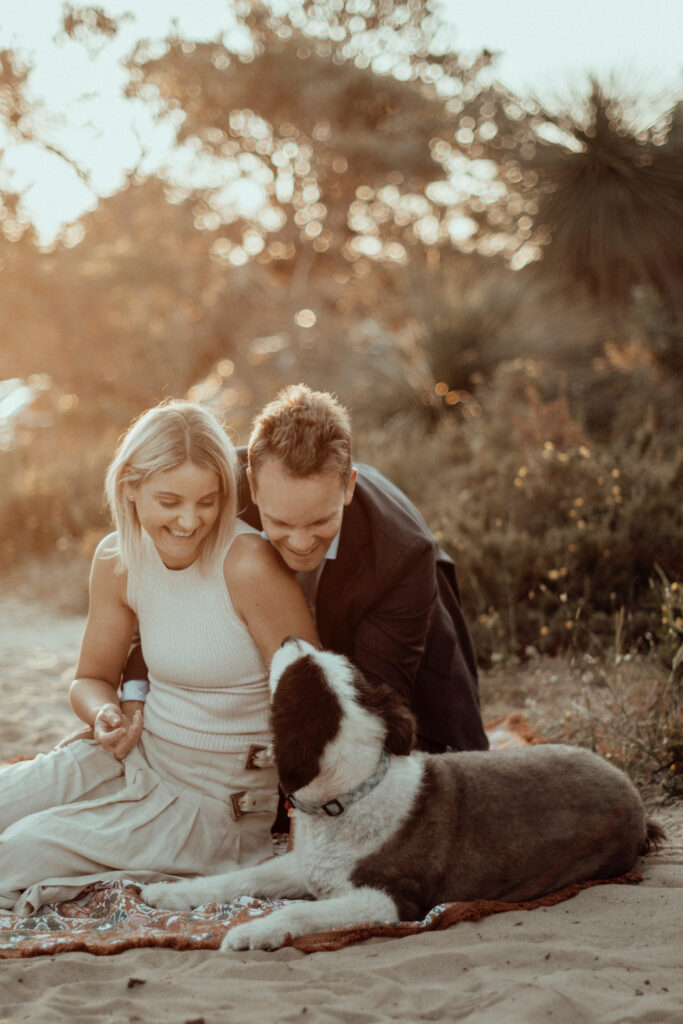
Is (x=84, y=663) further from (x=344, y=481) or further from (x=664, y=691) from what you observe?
(x=664, y=691)

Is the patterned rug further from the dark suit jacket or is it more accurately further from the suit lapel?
the suit lapel

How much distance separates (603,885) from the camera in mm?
3066

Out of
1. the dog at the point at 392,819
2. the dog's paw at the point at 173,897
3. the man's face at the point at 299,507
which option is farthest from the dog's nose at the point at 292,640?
the dog's paw at the point at 173,897

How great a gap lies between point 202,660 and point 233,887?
0.74 metres

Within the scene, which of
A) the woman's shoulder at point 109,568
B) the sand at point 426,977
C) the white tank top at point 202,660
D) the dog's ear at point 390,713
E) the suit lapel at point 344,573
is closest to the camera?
the sand at point 426,977

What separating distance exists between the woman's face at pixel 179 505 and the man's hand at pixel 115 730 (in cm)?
60

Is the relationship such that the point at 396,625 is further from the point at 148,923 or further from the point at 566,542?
the point at 566,542

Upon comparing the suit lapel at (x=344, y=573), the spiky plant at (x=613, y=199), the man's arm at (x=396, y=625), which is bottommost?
the man's arm at (x=396, y=625)

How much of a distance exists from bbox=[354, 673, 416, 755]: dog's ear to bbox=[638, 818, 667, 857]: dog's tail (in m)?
1.02

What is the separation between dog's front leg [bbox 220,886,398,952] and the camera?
8.67ft

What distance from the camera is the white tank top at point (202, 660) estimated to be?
3203mm

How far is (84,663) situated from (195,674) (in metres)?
0.58

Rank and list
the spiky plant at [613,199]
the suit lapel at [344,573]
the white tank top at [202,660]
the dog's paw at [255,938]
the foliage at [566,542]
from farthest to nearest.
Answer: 1. the spiky plant at [613,199]
2. the foliage at [566,542]
3. the suit lapel at [344,573]
4. the white tank top at [202,660]
5. the dog's paw at [255,938]

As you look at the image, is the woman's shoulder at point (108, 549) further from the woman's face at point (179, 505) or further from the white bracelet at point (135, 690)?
the white bracelet at point (135, 690)
